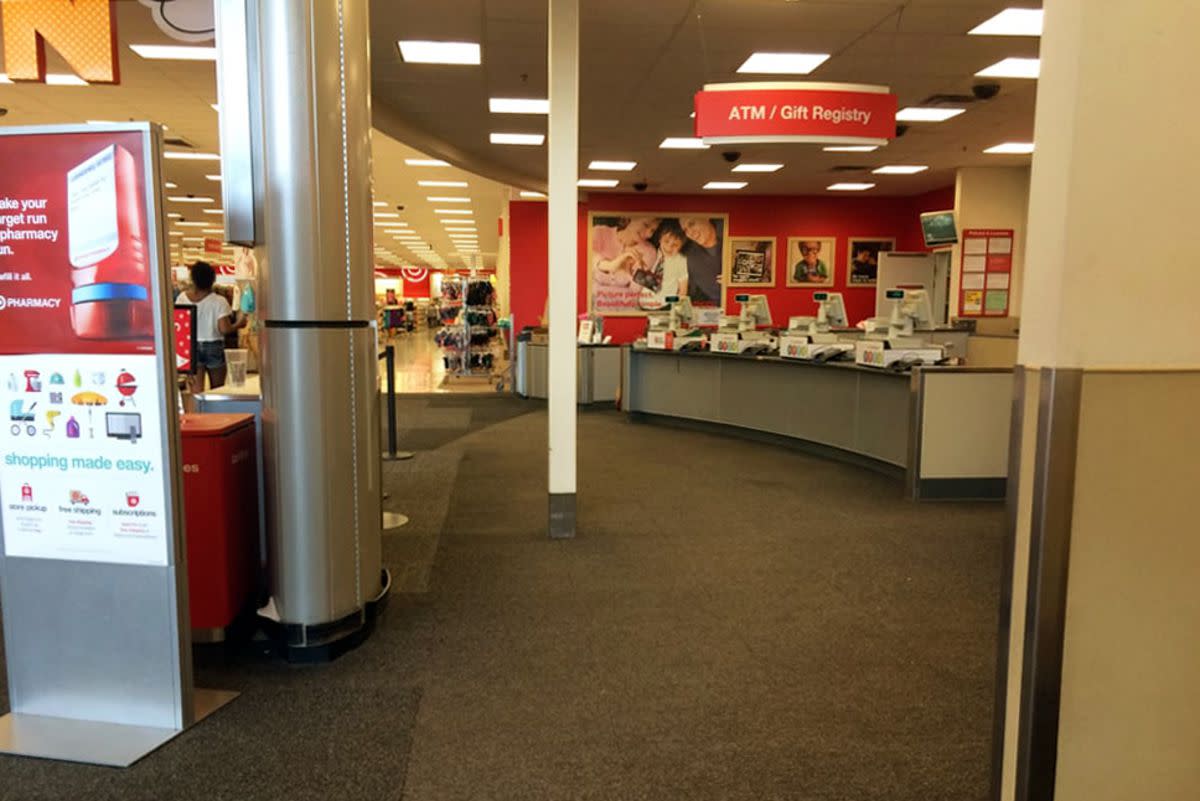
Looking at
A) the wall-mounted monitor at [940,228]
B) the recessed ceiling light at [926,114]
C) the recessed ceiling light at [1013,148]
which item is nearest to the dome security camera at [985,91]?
the recessed ceiling light at [926,114]

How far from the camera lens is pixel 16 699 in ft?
8.91

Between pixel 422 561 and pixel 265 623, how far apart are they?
124 centimetres

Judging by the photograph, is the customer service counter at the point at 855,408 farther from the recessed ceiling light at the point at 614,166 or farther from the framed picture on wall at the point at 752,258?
the framed picture on wall at the point at 752,258

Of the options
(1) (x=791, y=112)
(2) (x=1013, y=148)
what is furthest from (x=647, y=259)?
(1) (x=791, y=112)

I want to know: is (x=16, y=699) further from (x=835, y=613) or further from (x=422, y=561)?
(x=835, y=613)

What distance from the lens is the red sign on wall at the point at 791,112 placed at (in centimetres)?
499

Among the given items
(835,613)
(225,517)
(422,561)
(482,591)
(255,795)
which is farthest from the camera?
(422,561)

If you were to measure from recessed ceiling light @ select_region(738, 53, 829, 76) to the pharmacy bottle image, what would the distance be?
555 cm

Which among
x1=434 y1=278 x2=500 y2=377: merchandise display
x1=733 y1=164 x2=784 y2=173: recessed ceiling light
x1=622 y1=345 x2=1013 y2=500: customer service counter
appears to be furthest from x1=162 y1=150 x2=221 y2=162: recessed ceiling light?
x1=733 y1=164 x2=784 y2=173: recessed ceiling light

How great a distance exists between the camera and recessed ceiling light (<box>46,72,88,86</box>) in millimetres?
7453

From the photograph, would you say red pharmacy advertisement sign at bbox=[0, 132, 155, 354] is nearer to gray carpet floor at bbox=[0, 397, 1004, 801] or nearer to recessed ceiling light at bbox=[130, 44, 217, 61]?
gray carpet floor at bbox=[0, 397, 1004, 801]

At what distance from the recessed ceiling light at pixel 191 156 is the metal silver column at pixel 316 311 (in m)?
9.57

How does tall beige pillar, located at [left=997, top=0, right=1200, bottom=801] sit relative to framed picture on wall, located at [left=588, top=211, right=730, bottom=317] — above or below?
below

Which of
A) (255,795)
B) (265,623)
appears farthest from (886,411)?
(255,795)
